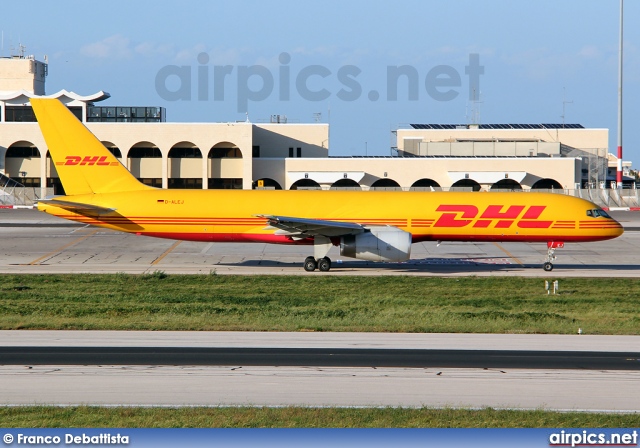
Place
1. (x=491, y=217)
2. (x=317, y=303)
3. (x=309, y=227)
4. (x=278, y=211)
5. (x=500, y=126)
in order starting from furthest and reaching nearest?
(x=500, y=126), (x=278, y=211), (x=491, y=217), (x=309, y=227), (x=317, y=303)

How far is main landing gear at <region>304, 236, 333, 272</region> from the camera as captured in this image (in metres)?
38.6

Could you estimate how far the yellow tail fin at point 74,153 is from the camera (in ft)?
128

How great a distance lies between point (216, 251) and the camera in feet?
155

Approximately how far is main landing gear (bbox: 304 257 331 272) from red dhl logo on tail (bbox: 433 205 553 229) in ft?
17.6

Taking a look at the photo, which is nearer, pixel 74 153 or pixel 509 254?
pixel 74 153

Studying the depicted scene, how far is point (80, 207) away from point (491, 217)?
19.1 m

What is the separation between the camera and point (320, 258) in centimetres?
3894

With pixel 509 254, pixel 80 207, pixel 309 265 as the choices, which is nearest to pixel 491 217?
pixel 309 265

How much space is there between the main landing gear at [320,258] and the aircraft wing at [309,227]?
0.51m

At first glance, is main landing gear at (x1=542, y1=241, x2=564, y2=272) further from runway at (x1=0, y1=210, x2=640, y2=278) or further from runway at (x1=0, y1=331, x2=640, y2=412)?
runway at (x1=0, y1=331, x2=640, y2=412)

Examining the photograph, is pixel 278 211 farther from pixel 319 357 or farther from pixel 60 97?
pixel 60 97

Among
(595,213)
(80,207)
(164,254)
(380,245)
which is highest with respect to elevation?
(80,207)

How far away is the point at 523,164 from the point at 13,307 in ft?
216

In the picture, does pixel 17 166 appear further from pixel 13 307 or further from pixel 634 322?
pixel 634 322
